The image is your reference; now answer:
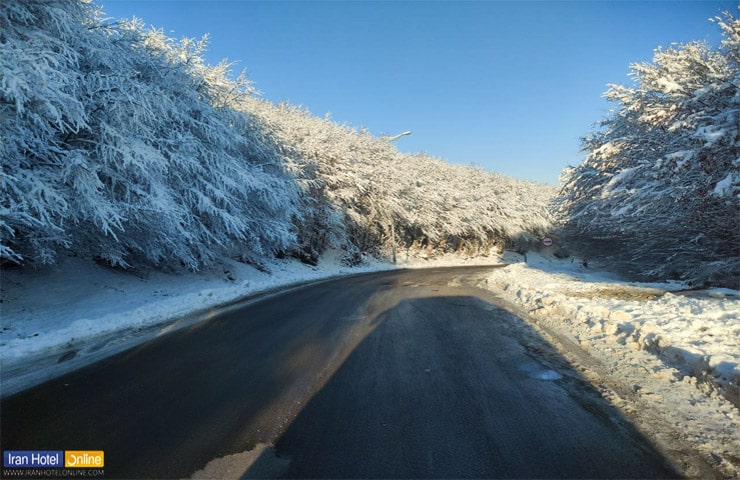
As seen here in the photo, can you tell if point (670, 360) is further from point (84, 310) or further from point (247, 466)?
point (84, 310)

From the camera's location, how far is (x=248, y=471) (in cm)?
279

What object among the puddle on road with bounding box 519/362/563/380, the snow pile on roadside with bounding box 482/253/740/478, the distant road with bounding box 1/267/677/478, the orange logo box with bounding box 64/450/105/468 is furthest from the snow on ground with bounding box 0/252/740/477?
the orange logo box with bounding box 64/450/105/468

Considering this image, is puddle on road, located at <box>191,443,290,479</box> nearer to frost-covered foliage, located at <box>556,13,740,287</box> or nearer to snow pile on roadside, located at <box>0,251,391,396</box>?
snow pile on roadside, located at <box>0,251,391,396</box>

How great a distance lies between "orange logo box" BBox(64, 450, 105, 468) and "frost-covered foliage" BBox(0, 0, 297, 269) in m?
4.45

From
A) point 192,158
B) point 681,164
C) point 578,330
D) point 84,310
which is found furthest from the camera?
point 192,158

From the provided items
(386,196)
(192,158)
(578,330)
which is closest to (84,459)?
(578,330)

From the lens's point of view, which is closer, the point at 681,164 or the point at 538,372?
the point at 538,372

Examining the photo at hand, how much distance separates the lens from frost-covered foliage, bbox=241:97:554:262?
24.0 metres

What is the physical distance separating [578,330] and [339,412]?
4.90 meters

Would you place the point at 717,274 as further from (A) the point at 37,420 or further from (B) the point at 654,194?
(A) the point at 37,420

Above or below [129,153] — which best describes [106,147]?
above

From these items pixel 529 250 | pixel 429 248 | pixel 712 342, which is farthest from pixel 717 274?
pixel 529 250

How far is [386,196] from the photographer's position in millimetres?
30328

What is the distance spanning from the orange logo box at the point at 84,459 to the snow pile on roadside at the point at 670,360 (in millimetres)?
4718
